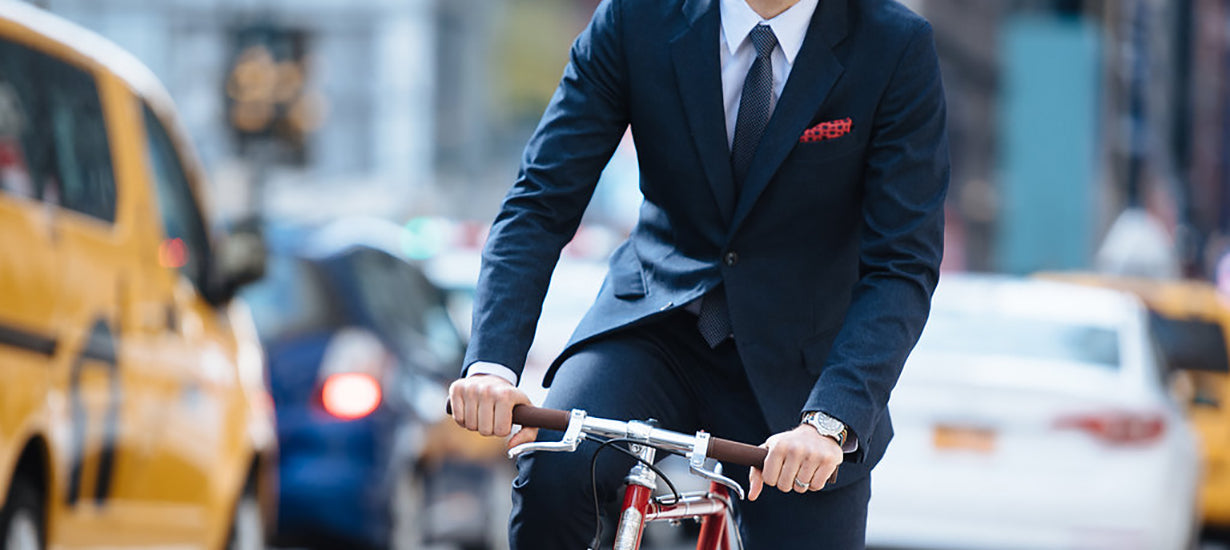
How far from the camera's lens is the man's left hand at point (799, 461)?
125 inches

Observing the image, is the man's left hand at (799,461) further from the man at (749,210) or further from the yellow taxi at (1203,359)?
the yellow taxi at (1203,359)

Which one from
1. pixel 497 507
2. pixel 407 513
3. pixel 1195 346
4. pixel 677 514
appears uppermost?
pixel 677 514

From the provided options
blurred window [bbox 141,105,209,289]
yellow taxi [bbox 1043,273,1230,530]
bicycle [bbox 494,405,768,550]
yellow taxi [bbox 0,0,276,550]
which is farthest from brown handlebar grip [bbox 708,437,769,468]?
yellow taxi [bbox 1043,273,1230,530]

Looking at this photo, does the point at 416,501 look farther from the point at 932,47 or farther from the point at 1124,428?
the point at 932,47

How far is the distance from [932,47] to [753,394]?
2.26 feet

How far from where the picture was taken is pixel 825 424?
3328mm

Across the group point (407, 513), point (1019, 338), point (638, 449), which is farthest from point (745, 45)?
point (1019, 338)

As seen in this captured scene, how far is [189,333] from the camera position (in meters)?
6.96

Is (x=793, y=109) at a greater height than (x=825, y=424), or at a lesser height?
greater

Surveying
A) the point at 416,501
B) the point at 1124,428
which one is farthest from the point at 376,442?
the point at 1124,428

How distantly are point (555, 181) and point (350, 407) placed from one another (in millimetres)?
5188

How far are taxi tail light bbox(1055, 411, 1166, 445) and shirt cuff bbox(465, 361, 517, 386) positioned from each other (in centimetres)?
635

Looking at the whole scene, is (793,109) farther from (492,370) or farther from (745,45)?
(492,370)

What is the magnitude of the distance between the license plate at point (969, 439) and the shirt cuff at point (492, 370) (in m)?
6.31
